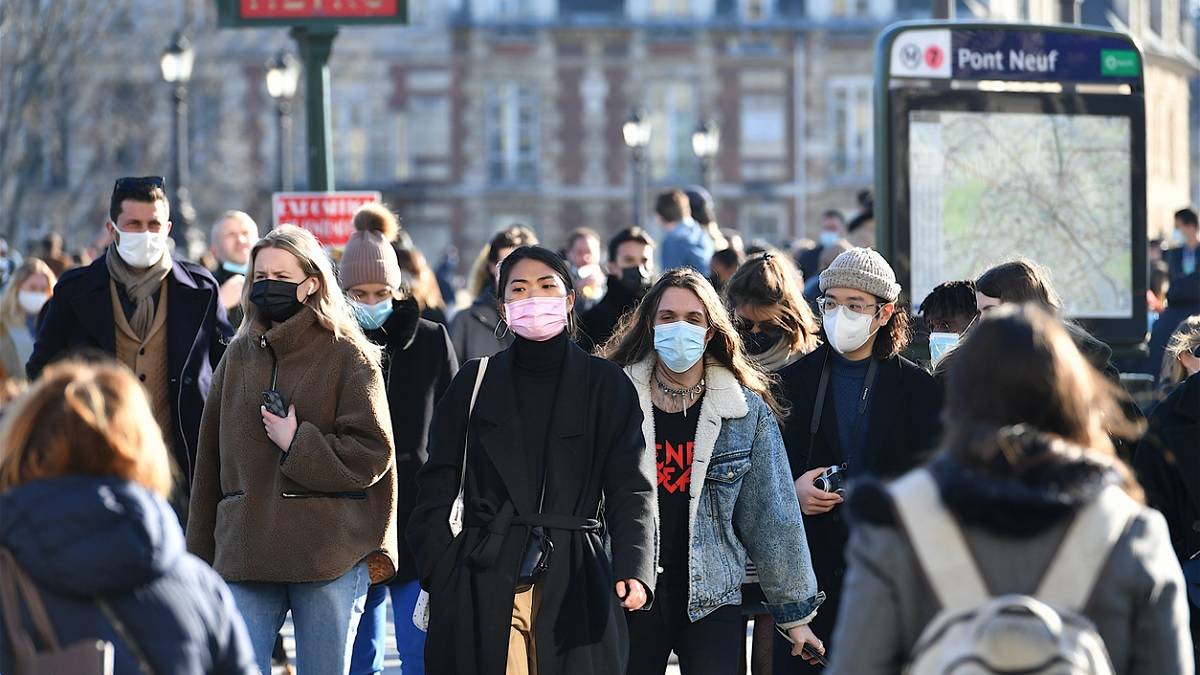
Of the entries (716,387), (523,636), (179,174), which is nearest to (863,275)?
(716,387)

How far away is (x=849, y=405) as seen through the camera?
668cm

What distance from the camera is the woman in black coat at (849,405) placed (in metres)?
6.52

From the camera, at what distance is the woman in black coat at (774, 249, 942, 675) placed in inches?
257

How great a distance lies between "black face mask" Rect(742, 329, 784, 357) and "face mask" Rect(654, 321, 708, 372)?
1521mm

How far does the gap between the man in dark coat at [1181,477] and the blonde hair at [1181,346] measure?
62 cm

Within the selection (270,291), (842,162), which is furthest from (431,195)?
(270,291)

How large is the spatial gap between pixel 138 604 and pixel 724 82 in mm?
50805

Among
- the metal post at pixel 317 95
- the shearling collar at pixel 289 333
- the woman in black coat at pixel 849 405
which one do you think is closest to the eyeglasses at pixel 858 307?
the woman in black coat at pixel 849 405

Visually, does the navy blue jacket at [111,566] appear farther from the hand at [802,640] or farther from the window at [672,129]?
the window at [672,129]

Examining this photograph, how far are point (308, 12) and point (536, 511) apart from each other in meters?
7.70

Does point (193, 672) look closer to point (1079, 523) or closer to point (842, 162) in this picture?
point (1079, 523)

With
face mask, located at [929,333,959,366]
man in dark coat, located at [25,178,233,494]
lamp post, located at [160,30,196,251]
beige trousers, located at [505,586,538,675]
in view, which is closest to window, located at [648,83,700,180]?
lamp post, located at [160,30,196,251]

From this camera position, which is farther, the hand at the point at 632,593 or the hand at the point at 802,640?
the hand at the point at 802,640

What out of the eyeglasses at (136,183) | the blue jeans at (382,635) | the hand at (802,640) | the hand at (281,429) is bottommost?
the blue jeans at (382,635)
